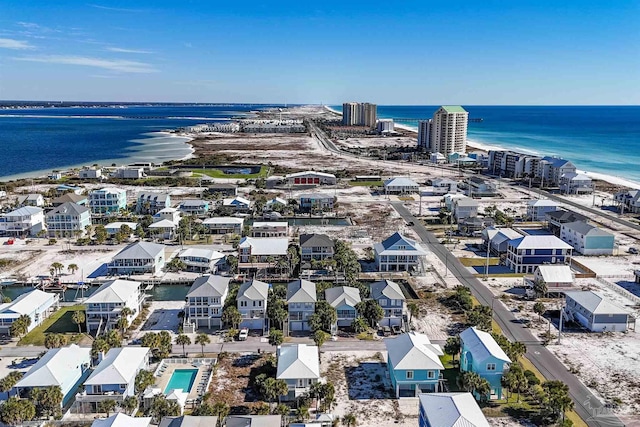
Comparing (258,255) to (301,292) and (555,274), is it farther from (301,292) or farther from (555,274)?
(555,274)

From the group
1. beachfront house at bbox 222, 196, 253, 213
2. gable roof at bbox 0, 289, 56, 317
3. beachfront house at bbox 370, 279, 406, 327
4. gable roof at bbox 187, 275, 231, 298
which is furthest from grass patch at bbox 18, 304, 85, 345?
beachfront house at bbox 222, 196, 253, 213

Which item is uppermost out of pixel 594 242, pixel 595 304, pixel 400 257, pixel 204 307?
pixel 594 242

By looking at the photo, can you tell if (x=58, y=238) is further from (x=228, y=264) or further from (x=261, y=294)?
(x=261, y=294)

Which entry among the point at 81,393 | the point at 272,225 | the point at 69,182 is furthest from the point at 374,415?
the point at 69,182

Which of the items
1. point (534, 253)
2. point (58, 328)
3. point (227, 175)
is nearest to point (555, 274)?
point (534, 253)

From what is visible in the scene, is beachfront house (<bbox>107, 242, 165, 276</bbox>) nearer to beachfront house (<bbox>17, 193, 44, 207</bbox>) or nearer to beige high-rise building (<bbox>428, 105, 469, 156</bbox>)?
beachfront house (<bbox>17, 193, 44, 207</bbox>)
